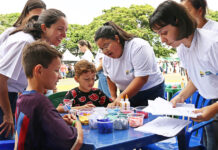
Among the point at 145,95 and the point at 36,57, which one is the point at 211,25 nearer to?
the point at 145,95

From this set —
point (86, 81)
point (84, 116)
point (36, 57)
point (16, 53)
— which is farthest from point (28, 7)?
point (84, 116)

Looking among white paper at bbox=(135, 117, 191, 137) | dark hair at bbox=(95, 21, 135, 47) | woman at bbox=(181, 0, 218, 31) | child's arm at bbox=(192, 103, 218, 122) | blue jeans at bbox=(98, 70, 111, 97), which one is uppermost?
woman at bbox=(181, 0, 218, 31)

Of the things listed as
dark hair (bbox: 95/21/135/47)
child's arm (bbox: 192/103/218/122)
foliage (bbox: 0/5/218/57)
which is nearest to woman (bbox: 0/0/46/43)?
dark hair (bbox: 95/21/135/47)

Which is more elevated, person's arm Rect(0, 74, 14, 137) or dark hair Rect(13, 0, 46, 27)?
dark hair Rect(13, 0, 46, 27)

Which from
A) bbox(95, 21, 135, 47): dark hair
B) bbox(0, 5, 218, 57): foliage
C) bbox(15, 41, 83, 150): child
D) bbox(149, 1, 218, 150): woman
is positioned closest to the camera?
bbox(15, 41, 83, 150): child

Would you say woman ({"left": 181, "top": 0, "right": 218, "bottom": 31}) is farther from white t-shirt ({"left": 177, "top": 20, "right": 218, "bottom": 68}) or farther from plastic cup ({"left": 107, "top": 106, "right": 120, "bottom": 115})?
plastic cup ({"left": 107, "top": 106, "right": 120, "bottom": 115})

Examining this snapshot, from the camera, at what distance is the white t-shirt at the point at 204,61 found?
59.1 inches

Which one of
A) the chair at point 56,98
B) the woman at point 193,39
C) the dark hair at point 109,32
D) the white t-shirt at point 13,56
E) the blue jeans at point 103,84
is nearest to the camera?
the woman at point 193,39

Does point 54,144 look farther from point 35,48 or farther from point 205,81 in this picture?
point 205,81

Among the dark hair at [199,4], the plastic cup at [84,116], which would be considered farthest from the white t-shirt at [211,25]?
the plastic cup at [84,116]

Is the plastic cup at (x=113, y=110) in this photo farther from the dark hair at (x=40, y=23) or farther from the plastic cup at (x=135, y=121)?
the dark hair at (x=40, y=23)

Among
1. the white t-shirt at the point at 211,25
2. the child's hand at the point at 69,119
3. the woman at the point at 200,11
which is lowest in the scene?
the child's hand at the point at 69,119

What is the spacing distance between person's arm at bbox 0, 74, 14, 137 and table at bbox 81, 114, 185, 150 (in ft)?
2.30

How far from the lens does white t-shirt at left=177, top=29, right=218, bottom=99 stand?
1502 mm
